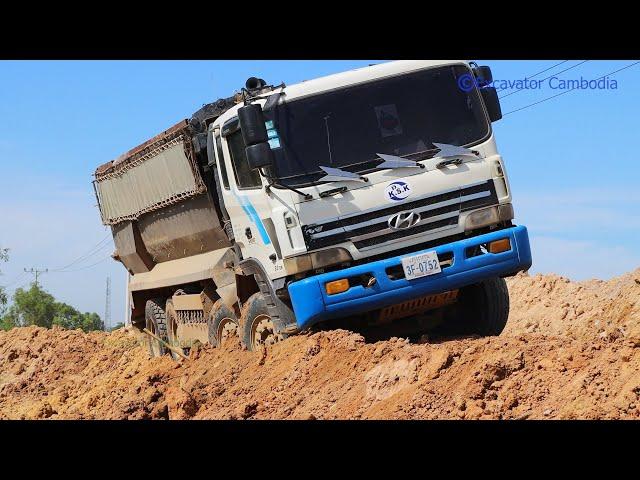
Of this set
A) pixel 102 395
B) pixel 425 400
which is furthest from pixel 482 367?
pixel 102 395

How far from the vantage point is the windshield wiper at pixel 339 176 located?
9883mm

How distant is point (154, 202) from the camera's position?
15141 mm

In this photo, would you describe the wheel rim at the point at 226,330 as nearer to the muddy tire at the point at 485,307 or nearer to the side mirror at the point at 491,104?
the muddy tire at the point at 485,307

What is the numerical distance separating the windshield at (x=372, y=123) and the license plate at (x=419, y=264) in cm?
104

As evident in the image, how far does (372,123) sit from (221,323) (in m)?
4.18

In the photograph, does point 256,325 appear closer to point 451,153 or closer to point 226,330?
point 226,330

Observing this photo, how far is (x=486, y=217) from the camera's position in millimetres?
10102

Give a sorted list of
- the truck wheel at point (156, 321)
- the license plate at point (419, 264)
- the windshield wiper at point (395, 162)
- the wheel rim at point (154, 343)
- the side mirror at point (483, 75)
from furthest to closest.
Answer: the wheel rim at point (154, 343), the truck wheel at point (156, 321), the side mirror at point (483, 75), the windshield wiper at point (395, 162), the license plate at point (419, 264)

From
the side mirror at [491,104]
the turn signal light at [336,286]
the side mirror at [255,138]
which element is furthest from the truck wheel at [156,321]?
the side mirror at [491,104]

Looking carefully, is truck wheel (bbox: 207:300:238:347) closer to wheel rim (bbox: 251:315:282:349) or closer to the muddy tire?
wheel rim (bbox: 251:315:282:349)

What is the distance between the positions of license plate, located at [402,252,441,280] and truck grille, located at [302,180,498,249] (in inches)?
10.3

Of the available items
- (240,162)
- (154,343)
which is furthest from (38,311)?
(240,162)

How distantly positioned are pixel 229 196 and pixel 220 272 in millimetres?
1919
